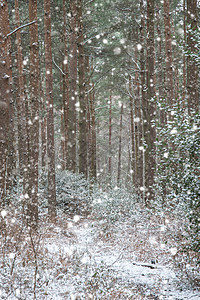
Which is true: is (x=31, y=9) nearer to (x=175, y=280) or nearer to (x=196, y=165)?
(x=196, y=165)

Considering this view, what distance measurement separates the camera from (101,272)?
233 inches

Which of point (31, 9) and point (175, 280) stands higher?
point (31, 9)

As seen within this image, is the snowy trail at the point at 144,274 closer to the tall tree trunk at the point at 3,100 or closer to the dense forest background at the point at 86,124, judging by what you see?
the dense forest background at the point at 86,124

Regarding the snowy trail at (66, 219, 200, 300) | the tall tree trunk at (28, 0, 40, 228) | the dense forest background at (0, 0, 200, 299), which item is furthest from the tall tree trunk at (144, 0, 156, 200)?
the tall tree trunk at (28, 0, 40, 228)

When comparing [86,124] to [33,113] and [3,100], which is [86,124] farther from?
[3,100]

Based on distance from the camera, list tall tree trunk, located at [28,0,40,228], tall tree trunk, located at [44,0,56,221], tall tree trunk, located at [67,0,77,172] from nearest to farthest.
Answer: tall tree trunk, located at [28,0,40,228] → tall tree trunk, located at [44,0,56,221] → tall tree trunk, located at [67,0,77,172]

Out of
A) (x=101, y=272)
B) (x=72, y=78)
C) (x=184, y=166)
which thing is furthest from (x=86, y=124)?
(x=184, y=166)

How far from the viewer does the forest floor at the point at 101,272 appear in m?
4.95

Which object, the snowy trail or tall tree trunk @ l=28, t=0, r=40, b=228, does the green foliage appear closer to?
the snowy trail

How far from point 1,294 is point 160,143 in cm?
373

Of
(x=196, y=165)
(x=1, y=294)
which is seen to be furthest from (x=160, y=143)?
(x=1, y=294)

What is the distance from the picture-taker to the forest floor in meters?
4.95

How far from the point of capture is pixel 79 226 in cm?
1139

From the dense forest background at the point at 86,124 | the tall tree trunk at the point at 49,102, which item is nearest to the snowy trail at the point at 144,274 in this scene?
the dense forest background at the point at 86,124
